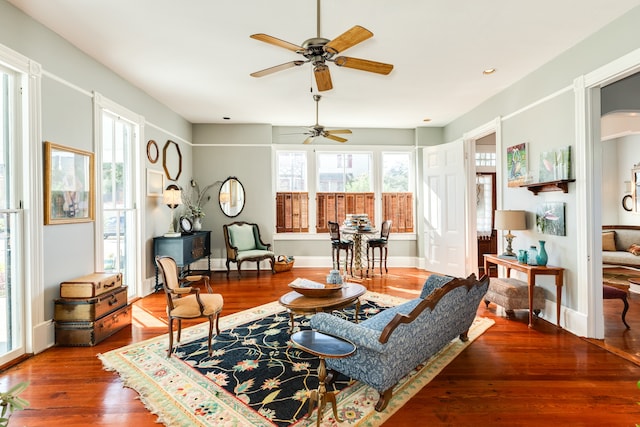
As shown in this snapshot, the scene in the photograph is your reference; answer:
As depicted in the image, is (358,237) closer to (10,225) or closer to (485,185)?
(485,185)

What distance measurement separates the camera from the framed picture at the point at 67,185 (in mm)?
3074

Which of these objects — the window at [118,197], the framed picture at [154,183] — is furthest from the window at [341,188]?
the window at [118,197]

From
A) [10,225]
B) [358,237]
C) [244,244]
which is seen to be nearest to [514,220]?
[358,237]

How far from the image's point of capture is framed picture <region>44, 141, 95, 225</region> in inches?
121

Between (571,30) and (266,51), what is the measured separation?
305cm

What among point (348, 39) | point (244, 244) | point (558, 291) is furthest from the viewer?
point (244, 244)

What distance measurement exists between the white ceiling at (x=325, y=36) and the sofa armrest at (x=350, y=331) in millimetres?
2558

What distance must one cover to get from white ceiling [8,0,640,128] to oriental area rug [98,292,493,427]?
3.05 m

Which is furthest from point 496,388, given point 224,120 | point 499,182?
point 224,120

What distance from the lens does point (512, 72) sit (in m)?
4.08

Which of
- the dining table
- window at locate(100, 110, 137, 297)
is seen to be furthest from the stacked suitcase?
the dining table

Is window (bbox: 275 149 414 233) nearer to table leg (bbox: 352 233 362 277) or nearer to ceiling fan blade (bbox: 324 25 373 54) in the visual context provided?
table leg (bbox: 352 233 362 277)

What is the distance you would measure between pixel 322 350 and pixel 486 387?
1.43 m

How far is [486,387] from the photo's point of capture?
7.81 ft
